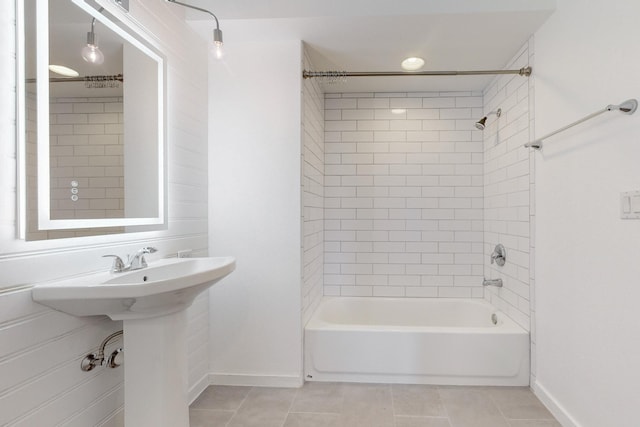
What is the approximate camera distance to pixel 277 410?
2076mm

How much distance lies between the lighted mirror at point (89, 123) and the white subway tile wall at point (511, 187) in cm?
230

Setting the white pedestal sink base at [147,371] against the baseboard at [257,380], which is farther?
the baseboard at [257,380]

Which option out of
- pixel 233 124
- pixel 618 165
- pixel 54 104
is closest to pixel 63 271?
pixel 54 104

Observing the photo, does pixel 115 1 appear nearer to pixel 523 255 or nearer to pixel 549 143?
pixel 549 143

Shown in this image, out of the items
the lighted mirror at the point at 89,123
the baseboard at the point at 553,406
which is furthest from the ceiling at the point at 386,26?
the baseboard at the point at 553,406

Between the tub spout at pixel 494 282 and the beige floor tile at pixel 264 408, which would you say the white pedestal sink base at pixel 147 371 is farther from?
the tub spout at pixel 494 282

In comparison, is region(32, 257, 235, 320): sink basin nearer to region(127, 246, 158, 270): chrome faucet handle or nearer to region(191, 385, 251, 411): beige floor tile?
region(127, 246, 158, 270): chrome faucet handle

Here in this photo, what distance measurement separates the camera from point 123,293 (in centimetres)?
116

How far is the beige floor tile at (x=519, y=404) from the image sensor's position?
1998 mm

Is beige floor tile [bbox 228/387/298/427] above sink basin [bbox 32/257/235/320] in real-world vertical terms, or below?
below

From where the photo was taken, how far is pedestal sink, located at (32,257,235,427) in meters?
1.16

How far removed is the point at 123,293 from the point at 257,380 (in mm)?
1496

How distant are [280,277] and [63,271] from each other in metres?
Answer: 1.28

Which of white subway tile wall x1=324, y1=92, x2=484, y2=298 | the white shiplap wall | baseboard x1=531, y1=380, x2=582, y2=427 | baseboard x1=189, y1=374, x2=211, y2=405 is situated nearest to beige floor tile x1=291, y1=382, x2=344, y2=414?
baseboard x1=189, y1=374, x2=211, y2=405
